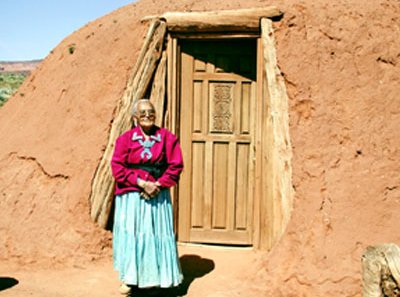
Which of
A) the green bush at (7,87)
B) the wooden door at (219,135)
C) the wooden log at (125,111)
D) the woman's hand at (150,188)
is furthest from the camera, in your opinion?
the green bush at (7,87)

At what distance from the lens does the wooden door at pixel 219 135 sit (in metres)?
7.03

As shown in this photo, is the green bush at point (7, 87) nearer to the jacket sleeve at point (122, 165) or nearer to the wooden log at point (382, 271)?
the jacket sleeve at point (122, 165)

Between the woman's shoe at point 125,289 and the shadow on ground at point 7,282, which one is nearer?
the woman's shoe at point 125,289

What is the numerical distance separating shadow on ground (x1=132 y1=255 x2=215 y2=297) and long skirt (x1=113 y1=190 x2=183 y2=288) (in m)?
0.33

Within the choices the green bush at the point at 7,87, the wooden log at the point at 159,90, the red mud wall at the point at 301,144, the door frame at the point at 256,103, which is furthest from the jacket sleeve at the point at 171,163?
the green bush at the point at 7,87

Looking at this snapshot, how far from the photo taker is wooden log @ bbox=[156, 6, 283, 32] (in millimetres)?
6504

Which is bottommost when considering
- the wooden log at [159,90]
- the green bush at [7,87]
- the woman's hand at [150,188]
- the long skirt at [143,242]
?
the long skirt at [143,242]

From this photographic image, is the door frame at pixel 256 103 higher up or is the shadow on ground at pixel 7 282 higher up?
the door frame at pixel 256 103

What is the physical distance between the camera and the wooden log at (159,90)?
675 cm

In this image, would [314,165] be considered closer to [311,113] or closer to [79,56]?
[311,113]

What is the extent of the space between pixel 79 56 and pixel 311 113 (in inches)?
125

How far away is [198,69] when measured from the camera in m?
7.05

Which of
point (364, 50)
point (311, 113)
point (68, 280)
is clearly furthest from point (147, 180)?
point (364, 50)

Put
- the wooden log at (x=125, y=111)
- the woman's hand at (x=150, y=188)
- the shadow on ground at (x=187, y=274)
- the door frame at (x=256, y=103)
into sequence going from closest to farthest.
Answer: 1. the woman's hand at (x=150, y=188)
2. the shadow on ground at (x=187, y=274)
3. the wooden log at (x=125, y=111)
4. the door frame at (x=256, y=103)
